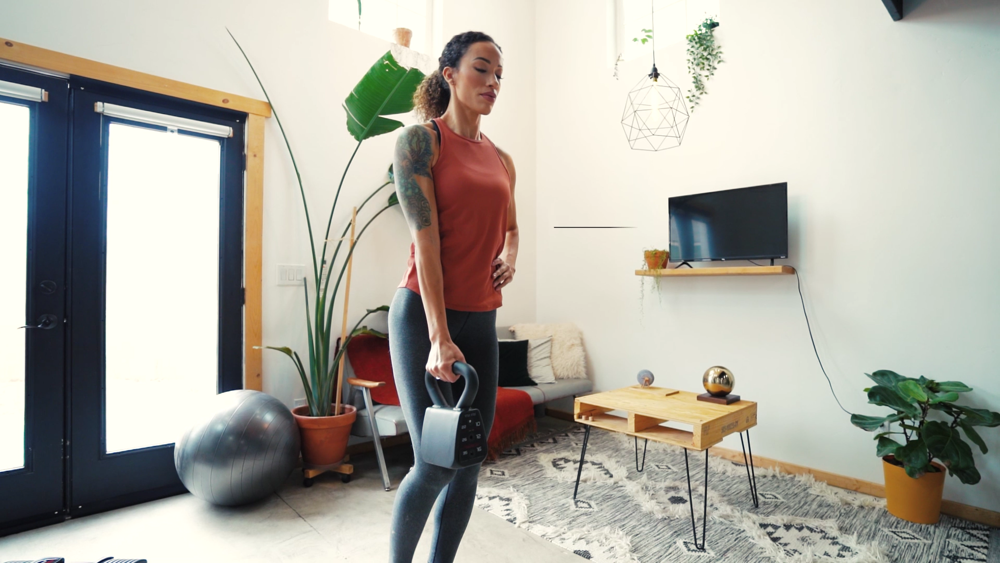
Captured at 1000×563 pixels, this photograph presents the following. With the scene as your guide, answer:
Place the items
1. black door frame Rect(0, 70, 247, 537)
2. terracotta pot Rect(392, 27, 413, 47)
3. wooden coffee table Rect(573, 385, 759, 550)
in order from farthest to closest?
1. terracotta pot Rect(392, 27, 413, 47)
2. black door frame Rect(0, 70, 247, 537)
3. wooden coffee table Rect(573, 385, 759, 550)

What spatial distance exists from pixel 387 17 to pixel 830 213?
9.69 feet

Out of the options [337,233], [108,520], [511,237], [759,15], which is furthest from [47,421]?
[759,15]

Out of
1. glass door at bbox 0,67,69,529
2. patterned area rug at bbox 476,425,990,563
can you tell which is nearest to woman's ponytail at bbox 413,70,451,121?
patterned area rug at bbox 476,425,990,563

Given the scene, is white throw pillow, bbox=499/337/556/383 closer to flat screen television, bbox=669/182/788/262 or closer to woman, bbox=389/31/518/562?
flat screen television, bbox=669/182/788/262

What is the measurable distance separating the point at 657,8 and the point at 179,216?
323 cm

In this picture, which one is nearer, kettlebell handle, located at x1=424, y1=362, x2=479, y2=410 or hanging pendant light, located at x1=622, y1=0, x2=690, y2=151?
kettlebell handle, located at x1=424, y1=362, x2=479, y2=410

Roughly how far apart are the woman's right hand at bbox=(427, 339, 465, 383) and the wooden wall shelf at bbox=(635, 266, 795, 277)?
222cm

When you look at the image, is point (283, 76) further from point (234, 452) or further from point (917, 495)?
point (917, 495)

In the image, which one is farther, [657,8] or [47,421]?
[657,8]

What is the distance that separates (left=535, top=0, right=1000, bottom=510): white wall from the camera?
7.62 feet

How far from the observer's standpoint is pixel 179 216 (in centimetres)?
259

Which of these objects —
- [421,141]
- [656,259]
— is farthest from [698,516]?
[421,141]

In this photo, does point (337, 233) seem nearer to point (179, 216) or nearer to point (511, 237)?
point (179, 216)

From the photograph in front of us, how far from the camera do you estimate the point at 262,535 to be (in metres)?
2.06
